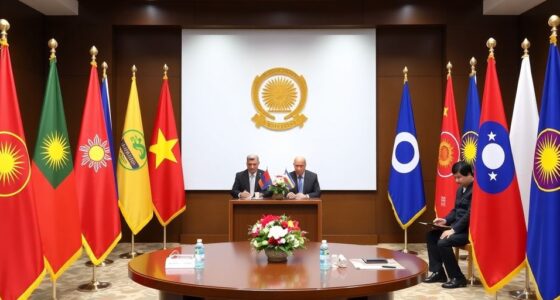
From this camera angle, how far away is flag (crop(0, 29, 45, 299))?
427 cm

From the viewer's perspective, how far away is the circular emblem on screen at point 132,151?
24.6ft

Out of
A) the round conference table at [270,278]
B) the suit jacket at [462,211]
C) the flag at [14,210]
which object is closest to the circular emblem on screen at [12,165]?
the flag at [14,210]

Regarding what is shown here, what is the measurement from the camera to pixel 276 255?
12.7ft

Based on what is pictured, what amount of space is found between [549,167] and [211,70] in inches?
217

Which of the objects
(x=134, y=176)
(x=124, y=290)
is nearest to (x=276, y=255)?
(x=124, y=290)

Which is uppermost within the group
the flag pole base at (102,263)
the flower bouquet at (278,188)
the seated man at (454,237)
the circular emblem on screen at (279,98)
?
the circular emblem on screen at (279,98)

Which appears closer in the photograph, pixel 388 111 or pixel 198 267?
pixel 198 267

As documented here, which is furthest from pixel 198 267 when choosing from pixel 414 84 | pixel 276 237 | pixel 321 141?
pixel 414 84

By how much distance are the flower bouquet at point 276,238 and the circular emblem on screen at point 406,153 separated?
4.43 m

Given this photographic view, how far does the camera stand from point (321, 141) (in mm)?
8727

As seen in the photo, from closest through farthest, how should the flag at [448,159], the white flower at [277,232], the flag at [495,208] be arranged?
1. the white flower at [277,232]
2. the flag at [495,208]
3. the flag at [448,159]

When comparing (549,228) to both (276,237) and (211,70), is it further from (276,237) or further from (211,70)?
(211,70)

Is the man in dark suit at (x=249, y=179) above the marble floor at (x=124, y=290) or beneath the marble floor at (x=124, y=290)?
above

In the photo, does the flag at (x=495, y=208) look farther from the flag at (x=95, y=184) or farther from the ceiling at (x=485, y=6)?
the flag at (x=95, y=184)
